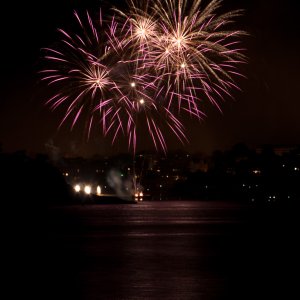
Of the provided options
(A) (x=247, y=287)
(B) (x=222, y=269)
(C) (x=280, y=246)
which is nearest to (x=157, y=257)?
(B) (x=222, y=269)

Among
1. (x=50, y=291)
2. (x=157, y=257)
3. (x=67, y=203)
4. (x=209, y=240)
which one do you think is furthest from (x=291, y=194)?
(x=50, y=291)

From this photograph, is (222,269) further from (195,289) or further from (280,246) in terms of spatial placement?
(280,246)

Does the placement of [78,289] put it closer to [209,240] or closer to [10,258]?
[10,258]

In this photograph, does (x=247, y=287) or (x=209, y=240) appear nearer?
(x=247, y=287)

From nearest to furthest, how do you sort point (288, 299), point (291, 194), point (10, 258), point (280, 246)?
point (288, 299), point (10, 258), point (280, 246), point (291, 194)

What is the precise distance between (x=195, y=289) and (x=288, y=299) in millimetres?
2789

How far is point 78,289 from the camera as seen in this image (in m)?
18.9

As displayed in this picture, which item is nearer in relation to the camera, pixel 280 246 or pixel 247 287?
pixel 247 287

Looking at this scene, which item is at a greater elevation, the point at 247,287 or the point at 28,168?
the point at 28,168

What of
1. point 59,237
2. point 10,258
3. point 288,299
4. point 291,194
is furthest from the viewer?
point 291,194

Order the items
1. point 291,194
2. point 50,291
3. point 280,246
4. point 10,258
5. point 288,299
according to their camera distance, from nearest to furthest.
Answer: point 288,299
point 50,291
point 10,258
point 280,246
point 291,194

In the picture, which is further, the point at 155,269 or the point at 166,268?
the point at 166,268

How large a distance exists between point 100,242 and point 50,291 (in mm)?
18175

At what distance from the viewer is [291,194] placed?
166 metres
